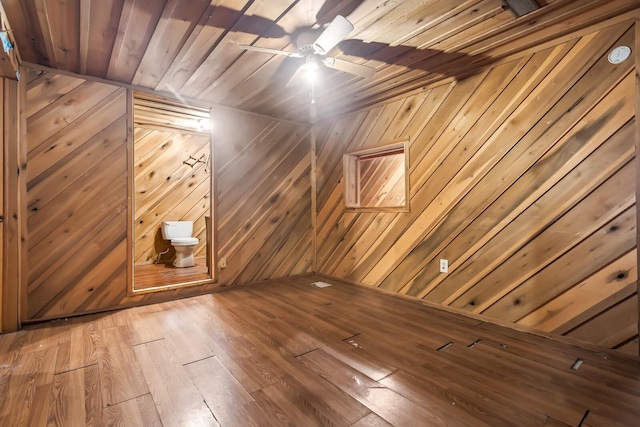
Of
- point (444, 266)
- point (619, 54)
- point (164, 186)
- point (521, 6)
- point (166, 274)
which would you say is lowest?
point (166, 274)

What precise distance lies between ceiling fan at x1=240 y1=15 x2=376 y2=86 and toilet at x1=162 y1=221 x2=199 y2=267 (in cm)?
351

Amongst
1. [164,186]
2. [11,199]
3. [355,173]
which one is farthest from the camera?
[164,186]

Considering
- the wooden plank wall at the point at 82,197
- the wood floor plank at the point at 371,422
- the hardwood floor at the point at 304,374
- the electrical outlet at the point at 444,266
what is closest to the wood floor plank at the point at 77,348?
the hardwood floor at the point at 304,374

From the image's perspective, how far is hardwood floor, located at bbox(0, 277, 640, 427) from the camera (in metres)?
1.36

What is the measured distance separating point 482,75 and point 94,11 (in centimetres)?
286

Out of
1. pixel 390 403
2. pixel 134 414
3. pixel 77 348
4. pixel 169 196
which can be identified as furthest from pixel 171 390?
pixel 169 196

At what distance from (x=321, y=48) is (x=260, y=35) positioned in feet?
Answer: 1.61

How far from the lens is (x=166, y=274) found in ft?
13.9

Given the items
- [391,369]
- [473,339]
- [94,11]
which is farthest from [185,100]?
[473,339]

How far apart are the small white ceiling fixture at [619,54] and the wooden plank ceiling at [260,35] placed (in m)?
0.22

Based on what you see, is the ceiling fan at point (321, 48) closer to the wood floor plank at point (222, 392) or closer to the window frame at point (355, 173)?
the window frame at point (355, 173)

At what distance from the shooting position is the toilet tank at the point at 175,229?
16.2 ft

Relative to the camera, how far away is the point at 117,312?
275cm

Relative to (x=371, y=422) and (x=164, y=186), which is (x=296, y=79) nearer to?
(x=371, y=422)
